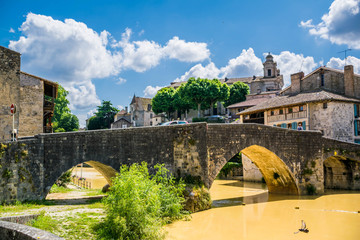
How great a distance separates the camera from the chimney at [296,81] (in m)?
30.5

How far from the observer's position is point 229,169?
31.8 metres

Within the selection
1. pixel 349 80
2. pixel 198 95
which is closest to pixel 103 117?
pixel 198 95

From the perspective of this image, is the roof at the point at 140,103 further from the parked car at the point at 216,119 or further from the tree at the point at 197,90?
the parked car at the point at 216,119

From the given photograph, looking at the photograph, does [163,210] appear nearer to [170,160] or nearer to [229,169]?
[170,160]

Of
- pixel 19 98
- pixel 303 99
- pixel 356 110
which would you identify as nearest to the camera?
pixel 19 98

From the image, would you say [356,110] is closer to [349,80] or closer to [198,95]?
[349,80]

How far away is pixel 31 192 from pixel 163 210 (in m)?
5.71

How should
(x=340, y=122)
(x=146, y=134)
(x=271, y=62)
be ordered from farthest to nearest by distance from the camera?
1. (x=271, y=62)
2. (x=340, y=122)
3. (x=146, y=134)

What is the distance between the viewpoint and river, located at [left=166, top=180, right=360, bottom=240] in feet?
40.1

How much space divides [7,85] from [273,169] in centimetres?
1785

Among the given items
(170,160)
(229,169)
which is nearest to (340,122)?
(229,169)

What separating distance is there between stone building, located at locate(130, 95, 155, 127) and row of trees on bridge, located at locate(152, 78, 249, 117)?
534 inches

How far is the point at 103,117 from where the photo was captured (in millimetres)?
68000

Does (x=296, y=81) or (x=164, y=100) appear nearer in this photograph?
(x=296, y=81)
